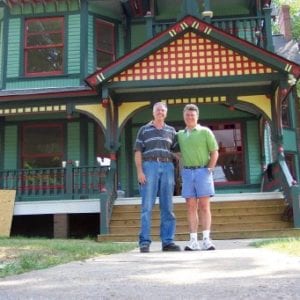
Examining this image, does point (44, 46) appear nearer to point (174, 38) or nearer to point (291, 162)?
point (174, 38)

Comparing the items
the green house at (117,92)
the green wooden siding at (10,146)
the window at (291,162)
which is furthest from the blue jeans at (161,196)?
the window at (291,162)

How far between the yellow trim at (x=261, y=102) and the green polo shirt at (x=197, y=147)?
6.13 metres

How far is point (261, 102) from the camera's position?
1194cm

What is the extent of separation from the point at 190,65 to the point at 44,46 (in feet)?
16.9

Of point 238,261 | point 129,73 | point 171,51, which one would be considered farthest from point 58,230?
point 238,261

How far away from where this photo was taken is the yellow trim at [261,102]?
11.9 m

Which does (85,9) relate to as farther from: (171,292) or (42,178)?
(171,292)

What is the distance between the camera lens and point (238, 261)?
4215 millimetres

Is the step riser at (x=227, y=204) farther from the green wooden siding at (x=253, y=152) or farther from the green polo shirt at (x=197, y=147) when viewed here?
the green polo shirt at (x=197, y=147)

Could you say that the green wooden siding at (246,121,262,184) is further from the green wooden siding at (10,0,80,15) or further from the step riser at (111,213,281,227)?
the green wooden siding at (10,0,80,15)

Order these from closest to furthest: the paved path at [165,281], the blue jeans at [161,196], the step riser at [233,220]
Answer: the paved path at [165,281] < the blue jeans at [161,196] < the step riser at [233,220]

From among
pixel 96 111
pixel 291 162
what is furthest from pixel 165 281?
pixel 291 162

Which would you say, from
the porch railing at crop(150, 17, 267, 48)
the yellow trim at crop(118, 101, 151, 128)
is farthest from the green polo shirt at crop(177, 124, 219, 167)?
the porch railing at crop(150, 17, 267, 48)

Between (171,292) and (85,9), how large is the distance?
13137mm
